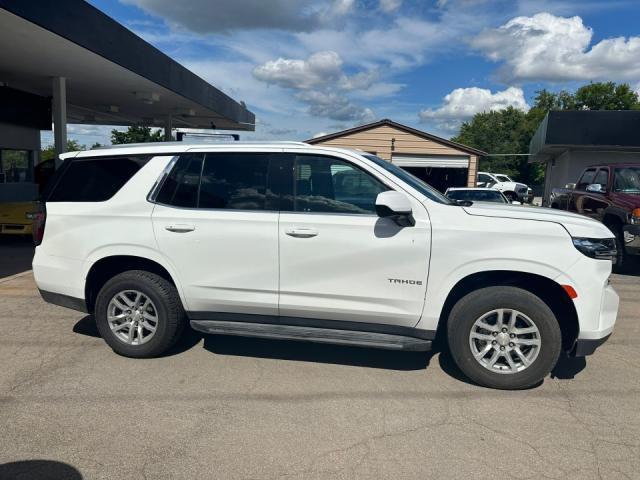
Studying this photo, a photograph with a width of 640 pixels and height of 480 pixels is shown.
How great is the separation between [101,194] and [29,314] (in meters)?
2.38

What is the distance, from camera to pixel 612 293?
13.5ft

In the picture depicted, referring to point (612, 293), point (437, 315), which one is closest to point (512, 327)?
point (437, 315)

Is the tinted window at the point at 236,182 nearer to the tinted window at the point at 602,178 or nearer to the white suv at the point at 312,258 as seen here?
the white suv at the point at 312,258

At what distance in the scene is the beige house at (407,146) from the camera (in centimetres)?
2178

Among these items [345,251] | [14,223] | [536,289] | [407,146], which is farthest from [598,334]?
[407,146]

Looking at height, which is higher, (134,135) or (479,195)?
(134,135)

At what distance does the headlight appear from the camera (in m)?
3.96

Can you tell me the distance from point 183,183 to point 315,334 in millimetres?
1798

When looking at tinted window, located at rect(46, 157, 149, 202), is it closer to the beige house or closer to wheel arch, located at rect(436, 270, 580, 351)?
wheel arch, located at rect(436, 270, 580, 351)

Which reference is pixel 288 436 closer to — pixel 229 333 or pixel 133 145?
pixel 229 333

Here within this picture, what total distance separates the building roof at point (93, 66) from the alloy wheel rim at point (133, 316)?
5.16 meters

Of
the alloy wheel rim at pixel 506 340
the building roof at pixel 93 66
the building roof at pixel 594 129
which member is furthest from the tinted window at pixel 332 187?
the building roof at pixel 594 129

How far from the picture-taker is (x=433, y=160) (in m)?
22.1

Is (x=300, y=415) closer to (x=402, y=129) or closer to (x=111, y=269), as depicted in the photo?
(x=111, y=269)
